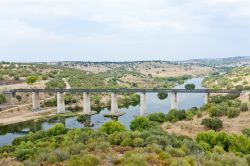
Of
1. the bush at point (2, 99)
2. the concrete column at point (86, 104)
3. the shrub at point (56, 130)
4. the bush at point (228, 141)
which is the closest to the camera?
the bush at point (228, 141)

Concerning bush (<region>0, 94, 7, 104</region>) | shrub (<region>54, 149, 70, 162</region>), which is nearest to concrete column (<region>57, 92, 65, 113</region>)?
bush (<region>0, 94, 7, 104</region>)

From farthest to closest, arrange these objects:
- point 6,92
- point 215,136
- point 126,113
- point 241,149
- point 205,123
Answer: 1. point 6,92
2. point 126,113
3. point 205,123
4. point 215,136
5. point 241,149

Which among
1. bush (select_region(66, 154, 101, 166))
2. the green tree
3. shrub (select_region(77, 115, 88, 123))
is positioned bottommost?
shrub (select_region(77, 115, 88, 123))

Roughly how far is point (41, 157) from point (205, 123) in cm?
2938

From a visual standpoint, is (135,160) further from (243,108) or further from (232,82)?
(232,82)

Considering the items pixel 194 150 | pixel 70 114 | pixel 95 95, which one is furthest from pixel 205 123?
pixel 95 95

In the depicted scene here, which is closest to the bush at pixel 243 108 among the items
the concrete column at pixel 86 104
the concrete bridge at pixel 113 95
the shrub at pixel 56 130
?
the concrete bridge at pixel 113 95

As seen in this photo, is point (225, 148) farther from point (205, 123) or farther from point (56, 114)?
point (56, 114)

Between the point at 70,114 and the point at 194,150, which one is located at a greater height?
the point at 194,150

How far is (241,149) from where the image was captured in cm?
3575

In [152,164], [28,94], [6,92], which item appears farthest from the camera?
[28,94]

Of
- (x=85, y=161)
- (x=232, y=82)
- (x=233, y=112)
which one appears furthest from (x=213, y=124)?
(x=232, y=82)

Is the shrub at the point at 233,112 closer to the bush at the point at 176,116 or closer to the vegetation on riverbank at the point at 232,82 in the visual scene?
the bush at the point at 176,116

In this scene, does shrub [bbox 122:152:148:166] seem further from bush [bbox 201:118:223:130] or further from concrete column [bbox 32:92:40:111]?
concrete column [bbox 32:92:40:111]
